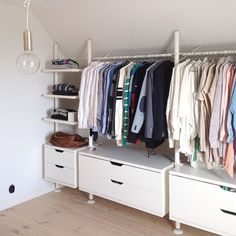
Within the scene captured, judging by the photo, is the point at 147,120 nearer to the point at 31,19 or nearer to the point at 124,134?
the point at 124,134

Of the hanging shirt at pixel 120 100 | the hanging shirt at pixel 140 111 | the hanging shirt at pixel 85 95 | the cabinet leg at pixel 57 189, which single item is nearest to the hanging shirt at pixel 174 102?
the hanging shirt at pixel 140 111

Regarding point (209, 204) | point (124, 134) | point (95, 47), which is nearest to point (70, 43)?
point (95, 47)

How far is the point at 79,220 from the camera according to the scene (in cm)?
304

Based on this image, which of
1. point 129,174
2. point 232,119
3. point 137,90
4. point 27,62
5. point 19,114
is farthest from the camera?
point 19,114

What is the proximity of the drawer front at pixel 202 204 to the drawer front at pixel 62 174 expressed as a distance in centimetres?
116

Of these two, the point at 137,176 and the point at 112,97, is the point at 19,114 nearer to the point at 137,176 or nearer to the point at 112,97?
the point at 112,97

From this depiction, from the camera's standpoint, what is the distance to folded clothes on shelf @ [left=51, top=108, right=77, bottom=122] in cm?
343

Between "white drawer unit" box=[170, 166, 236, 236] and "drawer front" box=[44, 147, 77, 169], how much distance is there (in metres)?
1.17

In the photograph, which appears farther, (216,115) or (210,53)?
(210,53)

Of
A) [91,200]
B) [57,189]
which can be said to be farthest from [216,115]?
[57,189]

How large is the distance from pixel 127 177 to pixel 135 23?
4.48 ft

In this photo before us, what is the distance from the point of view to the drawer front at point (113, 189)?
274cm

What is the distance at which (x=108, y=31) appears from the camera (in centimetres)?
307

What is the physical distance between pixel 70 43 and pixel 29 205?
5.90 ft
